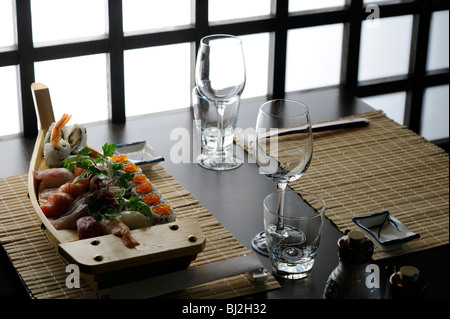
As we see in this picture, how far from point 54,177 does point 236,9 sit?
97cm

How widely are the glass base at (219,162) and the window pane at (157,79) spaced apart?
429mm

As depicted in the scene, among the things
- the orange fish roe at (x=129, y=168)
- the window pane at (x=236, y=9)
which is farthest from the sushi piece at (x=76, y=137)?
the window pane at (x=236, y=9)

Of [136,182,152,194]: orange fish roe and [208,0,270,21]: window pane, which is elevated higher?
[208,0,270,21]: window pane

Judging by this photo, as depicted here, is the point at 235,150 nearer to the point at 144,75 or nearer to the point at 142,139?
the point at 142,139

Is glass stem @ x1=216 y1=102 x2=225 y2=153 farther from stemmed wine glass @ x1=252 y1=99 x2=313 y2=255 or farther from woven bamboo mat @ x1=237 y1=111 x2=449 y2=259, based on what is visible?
stemmed wine glass @ x1=252 y1=99 x2=313 y2=255

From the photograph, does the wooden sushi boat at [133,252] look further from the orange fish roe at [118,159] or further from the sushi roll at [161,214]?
the orange fish roe at [118,159]

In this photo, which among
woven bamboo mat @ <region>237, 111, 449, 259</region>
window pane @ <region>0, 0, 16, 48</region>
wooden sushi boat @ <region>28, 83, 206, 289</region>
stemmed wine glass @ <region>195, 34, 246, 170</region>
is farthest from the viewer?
window pane @ <region>0, 0, 16, 48</region>

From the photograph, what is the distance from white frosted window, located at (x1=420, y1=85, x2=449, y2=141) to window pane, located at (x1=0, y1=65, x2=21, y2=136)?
149 centimetres

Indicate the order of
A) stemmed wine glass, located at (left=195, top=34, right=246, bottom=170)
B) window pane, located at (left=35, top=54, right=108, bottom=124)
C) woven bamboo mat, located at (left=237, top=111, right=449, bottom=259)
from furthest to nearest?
1. window pane, located at (left=35, top=54, right=108, bottom=124)
2. stemmed wine glass, located at (left=195, top=34, right=246, bottom=170)
3. woven bamboo mat, located at (left=237, top=111, right=449, bottom=259)

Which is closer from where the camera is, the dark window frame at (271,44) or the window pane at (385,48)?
the dark window frame at (271,44)

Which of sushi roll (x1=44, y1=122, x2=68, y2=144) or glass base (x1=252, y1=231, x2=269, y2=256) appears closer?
glass base (x1=252, y1=231, x2=269, y2=256)

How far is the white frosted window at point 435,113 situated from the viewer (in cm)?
273

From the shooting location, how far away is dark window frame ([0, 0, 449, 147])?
6.83 feet

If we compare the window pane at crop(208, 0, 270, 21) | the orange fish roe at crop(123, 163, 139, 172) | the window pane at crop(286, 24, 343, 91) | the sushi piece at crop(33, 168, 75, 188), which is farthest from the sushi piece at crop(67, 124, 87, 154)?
the window pane at crop(286, 24, 343, 91)
